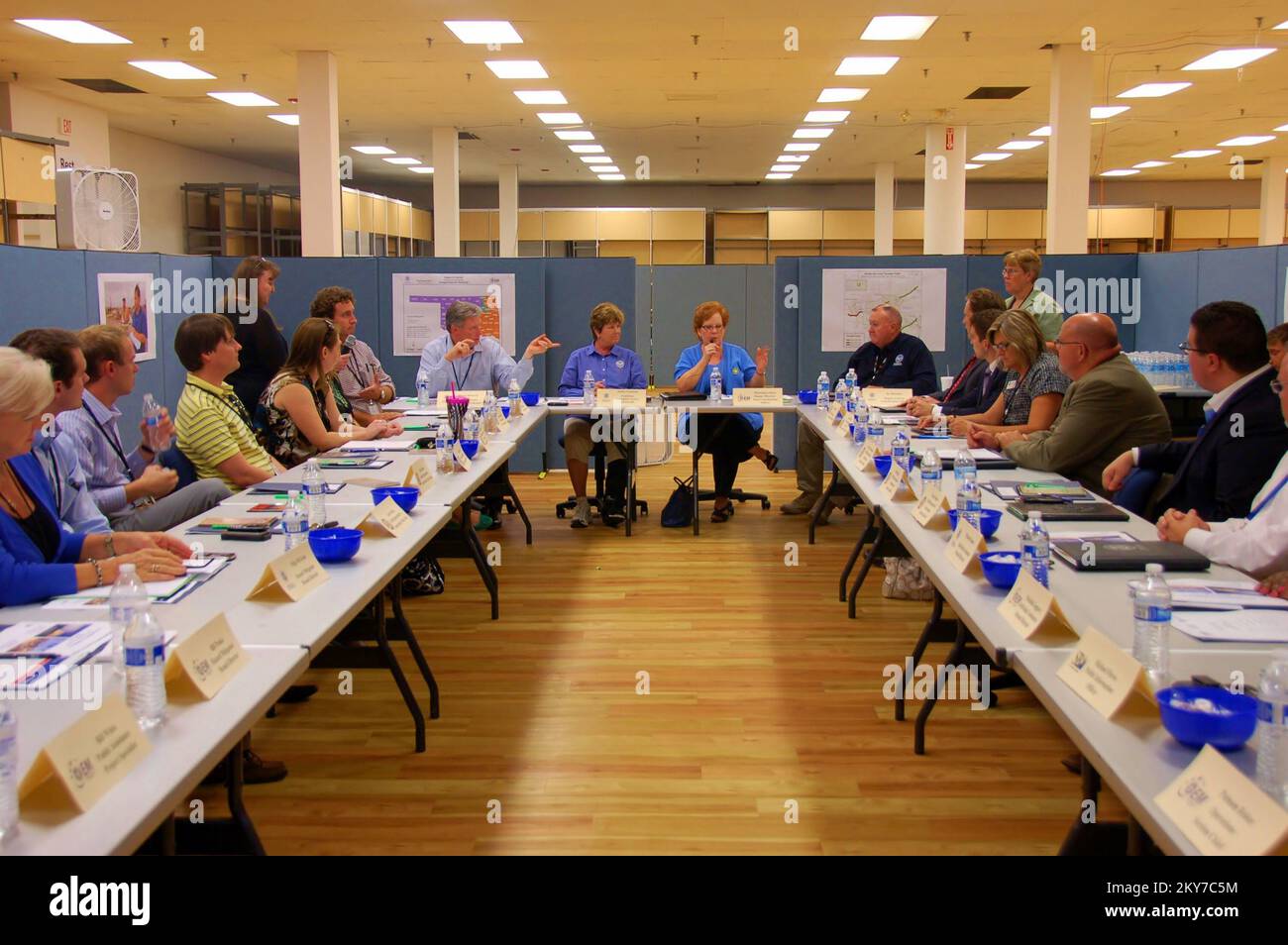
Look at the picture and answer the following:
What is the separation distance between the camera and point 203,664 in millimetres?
2031

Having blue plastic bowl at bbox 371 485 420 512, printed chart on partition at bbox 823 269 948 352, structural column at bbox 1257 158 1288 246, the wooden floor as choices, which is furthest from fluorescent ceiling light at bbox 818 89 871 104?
blue plastic bowl at bbox 371 485 420 512

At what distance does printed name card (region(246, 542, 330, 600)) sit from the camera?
2.58m

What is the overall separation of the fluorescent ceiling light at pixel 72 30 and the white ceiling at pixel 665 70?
0.14 meters

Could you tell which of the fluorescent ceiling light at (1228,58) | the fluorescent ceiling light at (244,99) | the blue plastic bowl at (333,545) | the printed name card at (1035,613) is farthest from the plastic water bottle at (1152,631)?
the fluorescent ceiling light at (244,99)

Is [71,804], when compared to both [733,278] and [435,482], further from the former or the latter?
[733,278]

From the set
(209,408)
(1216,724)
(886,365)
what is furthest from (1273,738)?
(886,365)

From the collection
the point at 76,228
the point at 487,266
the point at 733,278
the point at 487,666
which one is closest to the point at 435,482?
the point at 487,666

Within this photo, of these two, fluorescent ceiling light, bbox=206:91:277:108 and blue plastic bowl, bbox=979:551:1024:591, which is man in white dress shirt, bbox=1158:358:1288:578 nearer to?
blue plastic bowl, bbox=979:551:1024:591

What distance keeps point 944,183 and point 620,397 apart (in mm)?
8802

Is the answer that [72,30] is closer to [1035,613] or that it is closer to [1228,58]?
[1035,613]

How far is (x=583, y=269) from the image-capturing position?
8.76 meters

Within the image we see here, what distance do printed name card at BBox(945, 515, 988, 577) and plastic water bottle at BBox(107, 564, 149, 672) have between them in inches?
73.9

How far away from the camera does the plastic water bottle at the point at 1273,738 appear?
1582 mm
